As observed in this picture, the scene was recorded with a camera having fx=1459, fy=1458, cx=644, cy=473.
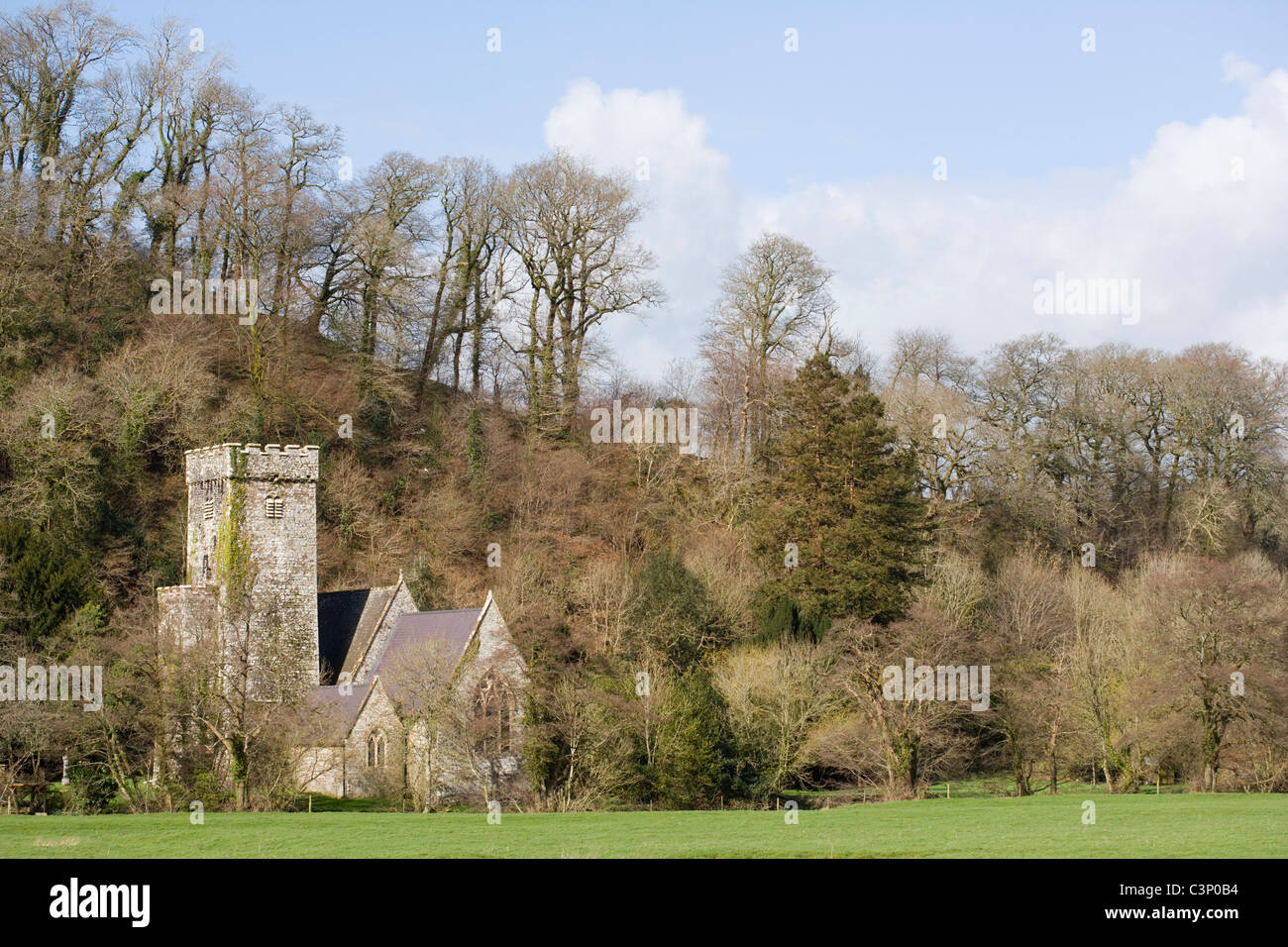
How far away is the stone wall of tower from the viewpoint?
44.3 meters

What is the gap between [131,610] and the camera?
1751 inches

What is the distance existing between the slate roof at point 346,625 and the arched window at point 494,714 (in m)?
6.52

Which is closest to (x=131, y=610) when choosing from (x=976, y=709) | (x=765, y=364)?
(x=976, y=709)

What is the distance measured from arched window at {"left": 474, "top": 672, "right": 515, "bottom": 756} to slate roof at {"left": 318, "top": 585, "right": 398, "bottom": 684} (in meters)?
6.52

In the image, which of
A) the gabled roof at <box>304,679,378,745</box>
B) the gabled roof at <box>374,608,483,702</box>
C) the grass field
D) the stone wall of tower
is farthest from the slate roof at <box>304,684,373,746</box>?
the grass field

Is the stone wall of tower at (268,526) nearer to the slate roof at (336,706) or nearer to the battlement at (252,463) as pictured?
the battlement at (252,463)

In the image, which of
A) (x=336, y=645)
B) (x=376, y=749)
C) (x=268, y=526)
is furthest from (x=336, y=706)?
(x=268, y=526)

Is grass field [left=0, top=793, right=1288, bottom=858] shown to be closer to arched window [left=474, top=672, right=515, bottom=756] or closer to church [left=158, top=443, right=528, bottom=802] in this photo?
arched window [left=474, top=672, right=515, bottom=756]

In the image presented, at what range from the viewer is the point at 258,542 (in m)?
44.5

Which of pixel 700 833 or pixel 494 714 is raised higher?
pixel 494 714

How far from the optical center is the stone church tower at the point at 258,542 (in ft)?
143

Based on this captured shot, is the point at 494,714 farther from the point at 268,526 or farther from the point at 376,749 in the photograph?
the point at 268,526

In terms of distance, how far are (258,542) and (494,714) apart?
9.98 metres

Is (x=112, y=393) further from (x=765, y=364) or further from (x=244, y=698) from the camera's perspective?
(x=765, y=364)
